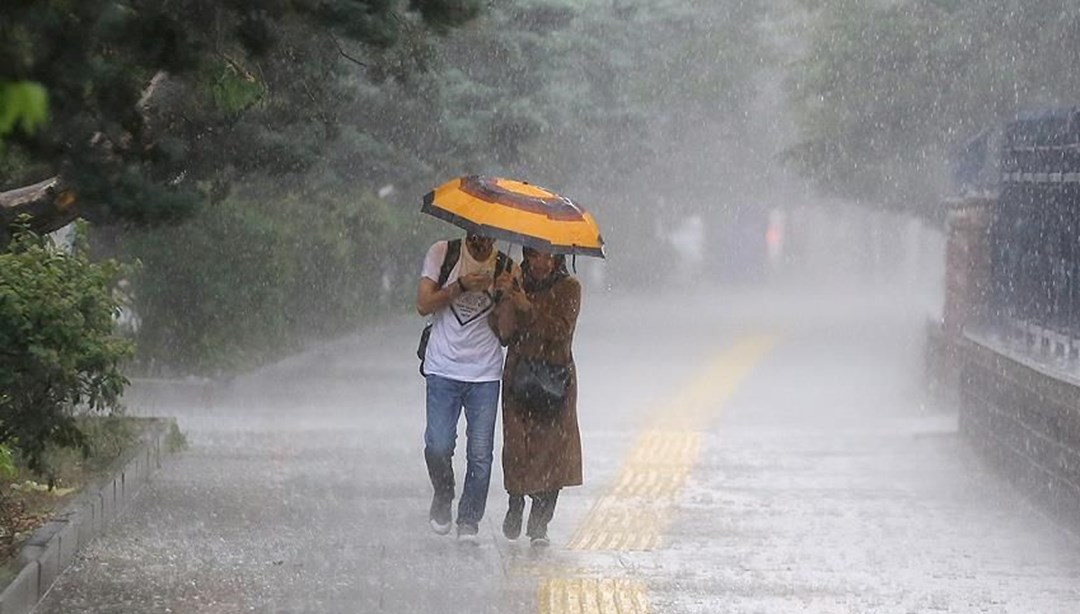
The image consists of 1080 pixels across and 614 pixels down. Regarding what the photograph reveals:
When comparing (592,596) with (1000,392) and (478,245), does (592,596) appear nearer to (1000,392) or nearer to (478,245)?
(478,245)

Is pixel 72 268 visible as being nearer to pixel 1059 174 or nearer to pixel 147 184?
pixel 147 184

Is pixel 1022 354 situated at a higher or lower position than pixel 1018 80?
lower

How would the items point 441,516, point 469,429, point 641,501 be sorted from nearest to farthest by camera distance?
point 469,429 < point 441,516 < point 641,501

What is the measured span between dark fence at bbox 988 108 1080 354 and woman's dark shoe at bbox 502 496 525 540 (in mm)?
3930

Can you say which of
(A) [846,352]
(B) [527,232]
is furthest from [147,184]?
(A) [846,352]

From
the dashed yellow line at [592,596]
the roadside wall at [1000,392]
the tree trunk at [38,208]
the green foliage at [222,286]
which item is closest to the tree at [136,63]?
the tree trunk at [38,208]

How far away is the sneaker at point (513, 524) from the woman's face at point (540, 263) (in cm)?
117

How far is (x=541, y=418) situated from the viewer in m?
10.0

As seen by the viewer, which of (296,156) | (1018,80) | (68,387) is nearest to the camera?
(68,387)

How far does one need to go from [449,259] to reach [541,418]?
0.88 meters

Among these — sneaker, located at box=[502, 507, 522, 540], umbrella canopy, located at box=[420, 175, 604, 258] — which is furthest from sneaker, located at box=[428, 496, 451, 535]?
umbrella canopy, located at box=[420, 175, 604, 258]

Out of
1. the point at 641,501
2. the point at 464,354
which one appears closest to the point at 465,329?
the point at 464,354

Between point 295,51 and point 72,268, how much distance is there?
155 cm

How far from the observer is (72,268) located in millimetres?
10305
